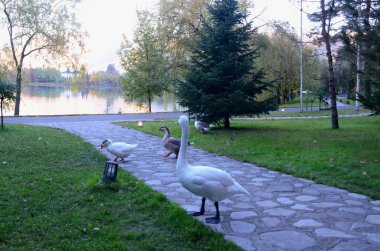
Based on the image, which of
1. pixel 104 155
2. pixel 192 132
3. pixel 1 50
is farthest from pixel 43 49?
pixel 104 155

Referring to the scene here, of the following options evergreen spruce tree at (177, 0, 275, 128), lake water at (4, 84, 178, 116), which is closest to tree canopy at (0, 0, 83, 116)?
lake water at (4, 84, 178, 116)

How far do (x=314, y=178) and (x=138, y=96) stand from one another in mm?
29827

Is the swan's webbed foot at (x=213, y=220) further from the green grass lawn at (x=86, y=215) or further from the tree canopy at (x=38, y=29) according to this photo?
the tree canopy at (x=38, y=29)

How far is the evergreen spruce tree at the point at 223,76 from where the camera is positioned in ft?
45.0

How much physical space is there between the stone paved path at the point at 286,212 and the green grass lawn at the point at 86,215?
36cm

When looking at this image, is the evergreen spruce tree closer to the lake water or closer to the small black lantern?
the small black lantern

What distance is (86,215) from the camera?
464 cm

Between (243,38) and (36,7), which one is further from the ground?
(36,7)

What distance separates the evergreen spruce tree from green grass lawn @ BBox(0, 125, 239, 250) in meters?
7.14

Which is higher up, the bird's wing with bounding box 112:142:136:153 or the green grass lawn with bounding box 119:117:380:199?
the bird's wing with bounding box 112:142:136:153

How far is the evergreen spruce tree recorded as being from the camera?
13.7m

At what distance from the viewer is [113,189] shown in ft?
19.2

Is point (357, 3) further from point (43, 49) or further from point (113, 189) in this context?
point (43, 49)

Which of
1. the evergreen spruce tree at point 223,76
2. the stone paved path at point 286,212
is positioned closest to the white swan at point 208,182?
the stone paved path at point 286,212
